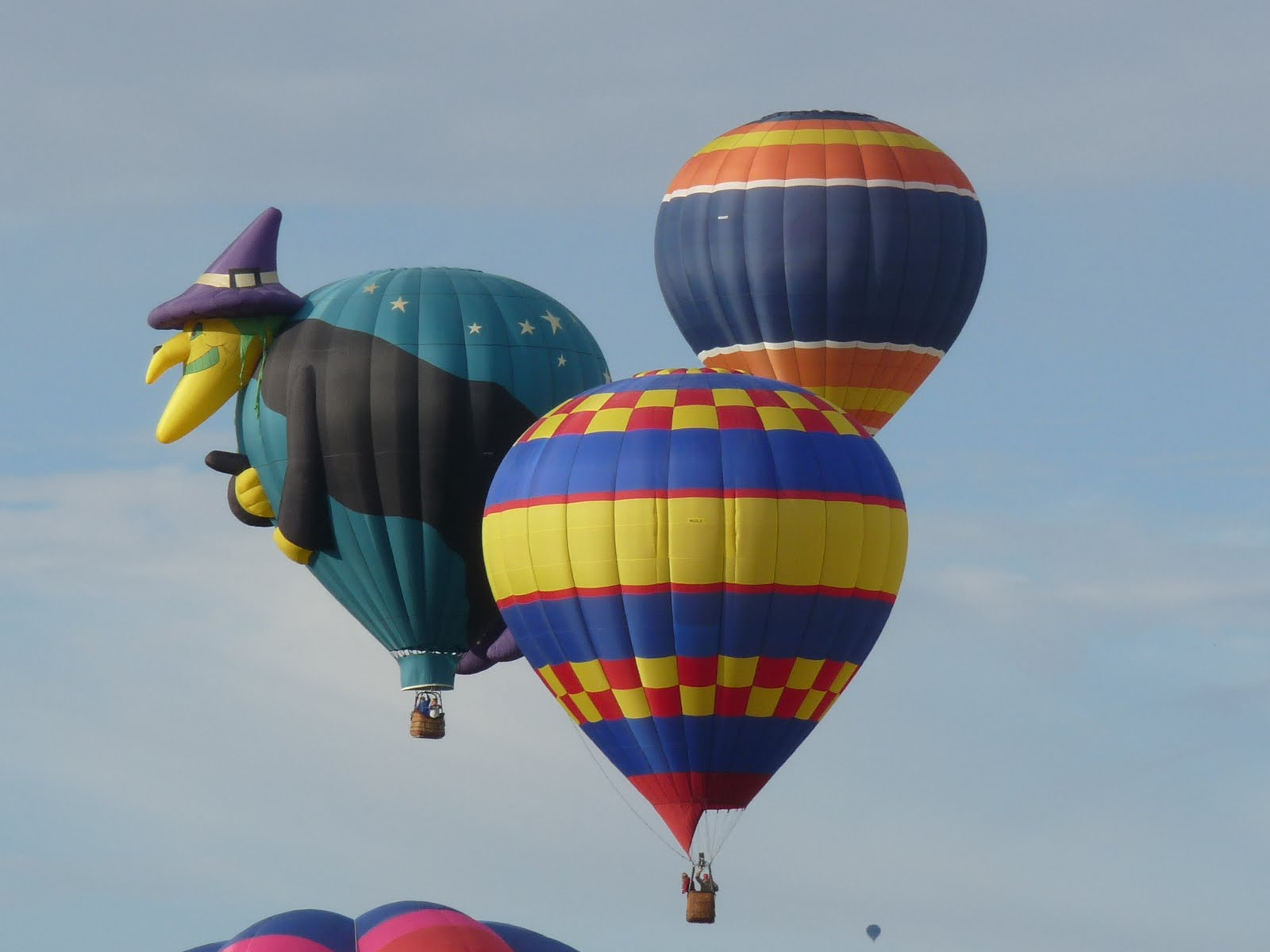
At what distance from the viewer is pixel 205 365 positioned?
44.9 meters

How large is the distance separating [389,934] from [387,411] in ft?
Answer: 19.1

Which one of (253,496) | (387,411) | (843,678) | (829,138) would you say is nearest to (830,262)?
(829,138)

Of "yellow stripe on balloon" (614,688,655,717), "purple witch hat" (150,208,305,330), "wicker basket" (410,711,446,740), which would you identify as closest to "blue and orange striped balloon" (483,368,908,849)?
"yellow stripe on balloon" (614,688,655,717)

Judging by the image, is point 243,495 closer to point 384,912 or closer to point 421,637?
point 421,637

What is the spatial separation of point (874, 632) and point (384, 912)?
5.17 m

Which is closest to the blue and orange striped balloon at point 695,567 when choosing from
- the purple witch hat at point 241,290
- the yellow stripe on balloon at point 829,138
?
the purple witch hat at point 241,290

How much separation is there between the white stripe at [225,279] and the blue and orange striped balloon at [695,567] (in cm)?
427

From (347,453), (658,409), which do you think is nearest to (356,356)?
(347,453)

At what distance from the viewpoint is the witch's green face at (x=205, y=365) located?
4481 centimetres

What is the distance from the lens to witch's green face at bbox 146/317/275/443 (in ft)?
147

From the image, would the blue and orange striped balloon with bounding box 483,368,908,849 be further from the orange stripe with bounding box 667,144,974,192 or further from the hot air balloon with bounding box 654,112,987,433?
the orange stripe with bounding box 667,144,974,192

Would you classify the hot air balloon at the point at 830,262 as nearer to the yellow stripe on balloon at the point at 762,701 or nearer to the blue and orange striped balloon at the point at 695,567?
the blue and orange striped balloon at the point at 695,567

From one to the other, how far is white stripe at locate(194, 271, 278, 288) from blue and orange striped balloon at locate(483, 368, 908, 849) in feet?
14.0

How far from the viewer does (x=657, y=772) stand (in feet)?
136
